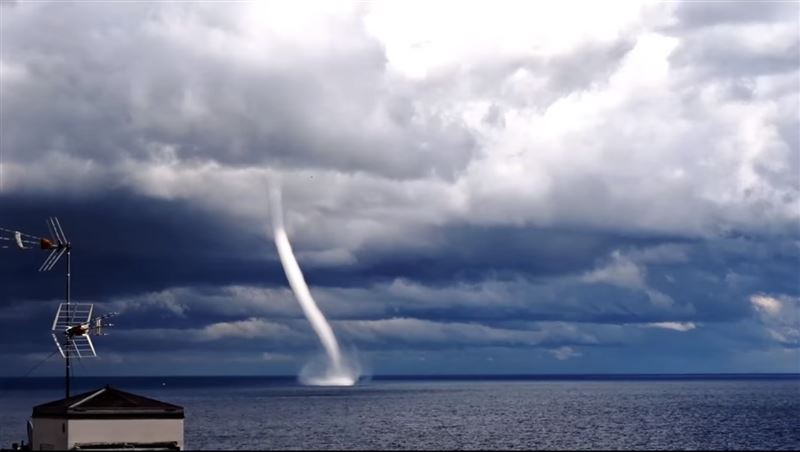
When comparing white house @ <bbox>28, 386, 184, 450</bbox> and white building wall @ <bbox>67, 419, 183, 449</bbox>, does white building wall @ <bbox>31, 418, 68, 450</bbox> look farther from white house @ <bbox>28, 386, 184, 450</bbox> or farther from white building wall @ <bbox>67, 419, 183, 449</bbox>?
white building wall @ <bbox>67, 419, 183, 449</bbox>

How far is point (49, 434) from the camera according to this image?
6800 centimetres

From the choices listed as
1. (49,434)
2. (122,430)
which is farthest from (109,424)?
(49,434)

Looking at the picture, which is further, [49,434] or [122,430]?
[49,434]

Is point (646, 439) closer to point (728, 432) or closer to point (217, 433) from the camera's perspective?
point (728, 432)

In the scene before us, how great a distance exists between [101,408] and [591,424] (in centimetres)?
13875

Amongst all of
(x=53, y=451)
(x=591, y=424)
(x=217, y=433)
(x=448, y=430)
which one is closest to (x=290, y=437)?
(x=217, y=433)

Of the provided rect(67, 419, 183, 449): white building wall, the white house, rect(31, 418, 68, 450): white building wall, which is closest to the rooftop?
the white house

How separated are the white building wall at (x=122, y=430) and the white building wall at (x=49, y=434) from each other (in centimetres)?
75

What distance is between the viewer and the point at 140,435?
6694 cm

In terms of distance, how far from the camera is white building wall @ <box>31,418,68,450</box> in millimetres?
66581

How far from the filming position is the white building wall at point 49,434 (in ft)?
218

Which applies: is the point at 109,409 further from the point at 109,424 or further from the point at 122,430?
the point at 122,430

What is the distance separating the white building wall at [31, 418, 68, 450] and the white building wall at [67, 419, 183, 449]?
75 centimetres

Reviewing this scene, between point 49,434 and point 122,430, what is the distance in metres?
4.95
